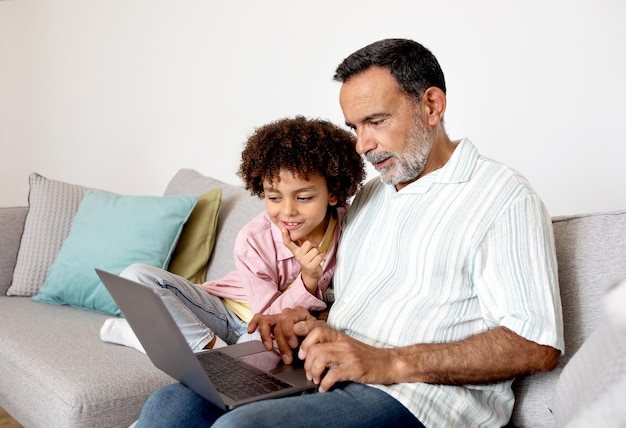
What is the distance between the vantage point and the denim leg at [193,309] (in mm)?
1832

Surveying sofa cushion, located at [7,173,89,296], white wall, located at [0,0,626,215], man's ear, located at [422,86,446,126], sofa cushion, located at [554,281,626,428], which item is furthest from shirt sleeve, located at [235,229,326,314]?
sofa cushion, located at [7,173,89,296]

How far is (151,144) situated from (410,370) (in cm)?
267

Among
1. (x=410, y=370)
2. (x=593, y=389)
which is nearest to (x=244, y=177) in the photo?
(x=410, y=370)

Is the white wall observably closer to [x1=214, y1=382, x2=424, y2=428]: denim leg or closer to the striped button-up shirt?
the striped button-up shirt

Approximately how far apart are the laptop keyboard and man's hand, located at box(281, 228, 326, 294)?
0.28 meters

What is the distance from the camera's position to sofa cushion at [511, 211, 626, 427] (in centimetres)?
137

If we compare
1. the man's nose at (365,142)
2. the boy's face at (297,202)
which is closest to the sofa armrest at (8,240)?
the boy's face at (297,202)

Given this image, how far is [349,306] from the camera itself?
155cm

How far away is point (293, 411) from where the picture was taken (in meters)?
1.20

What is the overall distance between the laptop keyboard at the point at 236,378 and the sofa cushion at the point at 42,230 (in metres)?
1.44

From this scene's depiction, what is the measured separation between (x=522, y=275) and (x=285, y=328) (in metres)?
0.51

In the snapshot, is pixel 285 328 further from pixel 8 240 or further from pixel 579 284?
pixel 8 240

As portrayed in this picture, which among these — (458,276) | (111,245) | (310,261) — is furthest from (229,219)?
(458,276)

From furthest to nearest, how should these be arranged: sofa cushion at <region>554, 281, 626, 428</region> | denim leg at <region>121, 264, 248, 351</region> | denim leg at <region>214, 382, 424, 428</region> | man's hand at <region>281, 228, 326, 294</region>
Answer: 1. denim leg at <region>121, 264, 248, 351</region>
2. man's hand at <region>281, 228, 326, 294</region>
3. denim leg at <region>214, 382, 424, 428</region>
4. sofa cushion at <region>554, 281, 626, 428</region>
